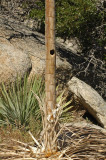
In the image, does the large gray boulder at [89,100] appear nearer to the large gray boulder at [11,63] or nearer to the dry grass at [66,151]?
the large gray boulder at [11,63]

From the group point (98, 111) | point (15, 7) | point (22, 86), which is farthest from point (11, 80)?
point (15, 7)

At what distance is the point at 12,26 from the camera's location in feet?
29.2

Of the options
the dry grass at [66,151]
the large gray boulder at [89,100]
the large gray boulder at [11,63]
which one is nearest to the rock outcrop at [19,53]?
the large gray boulder at [11,63]

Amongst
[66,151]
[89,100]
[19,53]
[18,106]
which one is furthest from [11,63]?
[66,151]

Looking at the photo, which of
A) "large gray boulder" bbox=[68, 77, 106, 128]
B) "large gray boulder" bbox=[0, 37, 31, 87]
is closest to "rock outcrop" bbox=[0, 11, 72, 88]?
"large gray boulder" bbox=[0, 37, 31, 87]

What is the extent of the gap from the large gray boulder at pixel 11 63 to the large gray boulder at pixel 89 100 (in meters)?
1.29

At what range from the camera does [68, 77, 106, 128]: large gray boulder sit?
24.1ft

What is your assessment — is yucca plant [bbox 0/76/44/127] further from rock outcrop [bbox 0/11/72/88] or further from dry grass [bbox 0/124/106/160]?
dry grass [bbox 0/124/106/160]

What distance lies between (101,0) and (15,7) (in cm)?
321

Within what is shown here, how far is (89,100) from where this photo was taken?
7.32 metres

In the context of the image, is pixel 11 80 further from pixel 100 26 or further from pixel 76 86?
pixel 100 26

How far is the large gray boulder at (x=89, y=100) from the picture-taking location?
24.1ft

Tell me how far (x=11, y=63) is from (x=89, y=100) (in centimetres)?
215

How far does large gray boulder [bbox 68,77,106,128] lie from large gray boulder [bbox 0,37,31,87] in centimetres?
129
